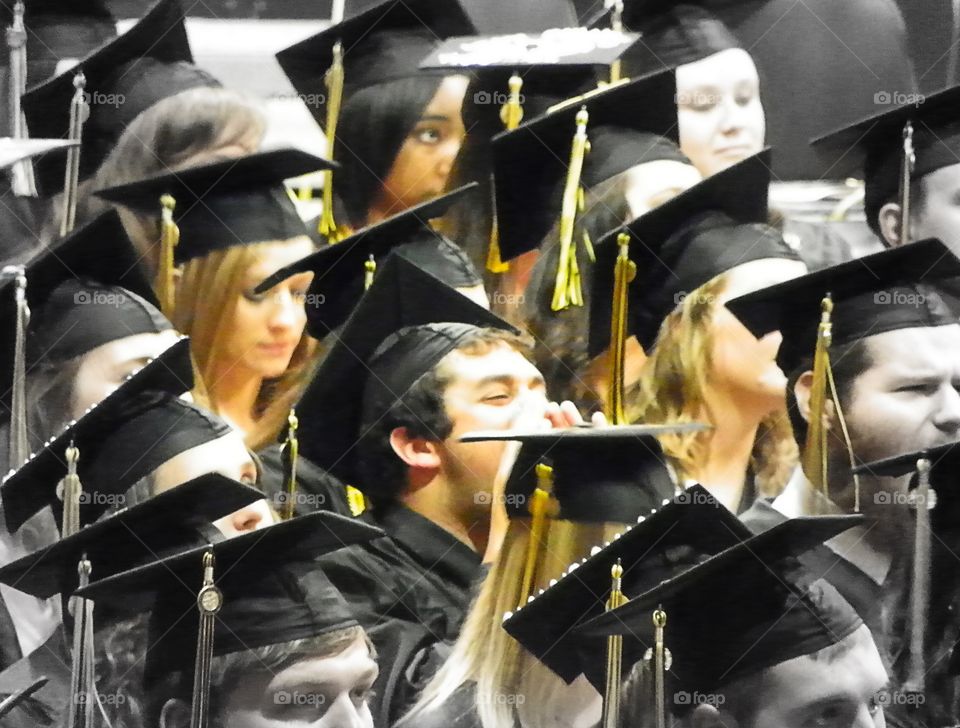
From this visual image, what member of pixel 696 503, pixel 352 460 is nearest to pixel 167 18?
pixel 352 460

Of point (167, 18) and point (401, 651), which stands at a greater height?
point (167, 18)

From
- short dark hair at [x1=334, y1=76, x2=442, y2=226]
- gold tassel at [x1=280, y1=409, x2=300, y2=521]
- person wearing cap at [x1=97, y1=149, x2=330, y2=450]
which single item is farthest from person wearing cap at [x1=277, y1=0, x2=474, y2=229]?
gold tassel at [x1=280, y1=409, x2=300, y2=521]

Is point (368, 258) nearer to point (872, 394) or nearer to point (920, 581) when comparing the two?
point (872, 394)

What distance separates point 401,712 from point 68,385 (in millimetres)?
1162

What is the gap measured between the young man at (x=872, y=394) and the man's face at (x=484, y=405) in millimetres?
549

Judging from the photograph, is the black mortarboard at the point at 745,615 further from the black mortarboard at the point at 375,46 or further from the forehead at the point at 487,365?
the black mortarboard at the point at 375,46

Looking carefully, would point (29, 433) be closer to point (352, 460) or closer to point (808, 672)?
point (352, 460)

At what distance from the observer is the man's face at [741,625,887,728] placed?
3570 millimetres

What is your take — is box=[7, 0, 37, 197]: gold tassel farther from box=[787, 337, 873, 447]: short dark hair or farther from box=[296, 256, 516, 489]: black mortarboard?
box=[787, 337, 873, 447]: short dark hair

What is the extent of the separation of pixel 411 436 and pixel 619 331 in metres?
0.57

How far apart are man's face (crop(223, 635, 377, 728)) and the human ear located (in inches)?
66.1

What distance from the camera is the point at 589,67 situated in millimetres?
3746

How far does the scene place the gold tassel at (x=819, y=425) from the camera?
3645 millimetres

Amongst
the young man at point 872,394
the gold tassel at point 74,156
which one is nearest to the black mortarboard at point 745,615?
the young man at point 872,394
